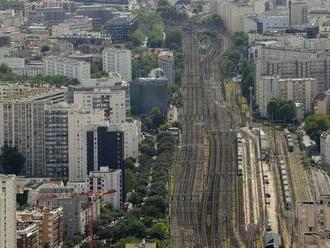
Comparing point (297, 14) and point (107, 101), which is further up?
point (297, 14)

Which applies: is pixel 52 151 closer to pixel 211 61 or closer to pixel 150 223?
pixel 150 223

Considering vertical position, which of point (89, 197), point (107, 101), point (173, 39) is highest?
point (173, 39)

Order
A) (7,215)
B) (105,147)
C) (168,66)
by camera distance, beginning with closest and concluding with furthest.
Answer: (7,215)
(105,147)
(168,66)

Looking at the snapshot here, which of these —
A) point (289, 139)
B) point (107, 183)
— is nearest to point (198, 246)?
point (107, 183)

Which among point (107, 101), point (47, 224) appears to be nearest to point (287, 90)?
point (107, 101)

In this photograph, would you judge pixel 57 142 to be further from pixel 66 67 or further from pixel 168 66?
pixel 168 66

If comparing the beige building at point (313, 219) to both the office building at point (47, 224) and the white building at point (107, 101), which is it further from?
the white building at point (107, 101)
